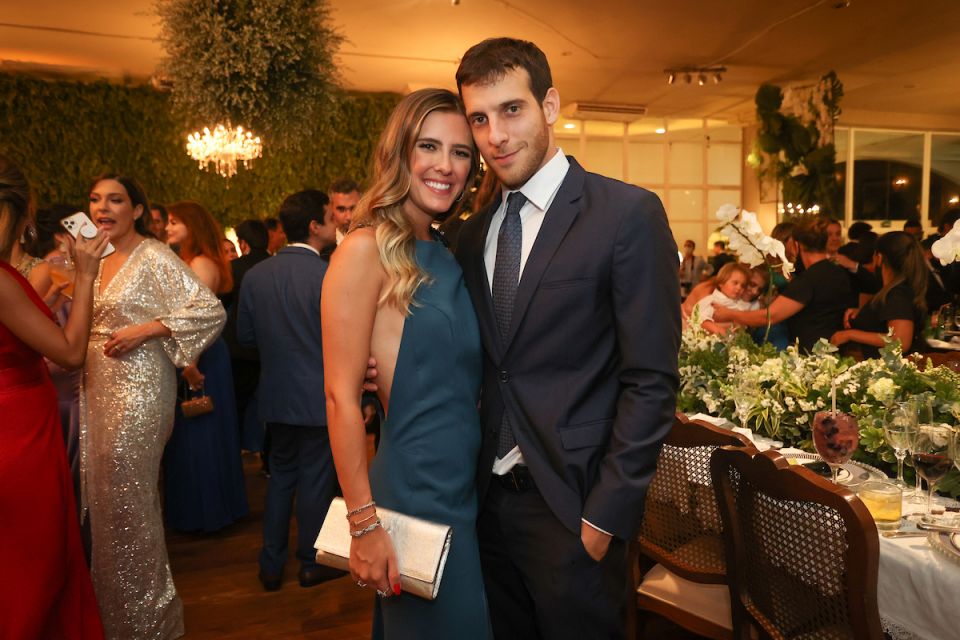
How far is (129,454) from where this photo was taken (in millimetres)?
2713

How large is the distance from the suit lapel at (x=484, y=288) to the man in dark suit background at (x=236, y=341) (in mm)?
3239

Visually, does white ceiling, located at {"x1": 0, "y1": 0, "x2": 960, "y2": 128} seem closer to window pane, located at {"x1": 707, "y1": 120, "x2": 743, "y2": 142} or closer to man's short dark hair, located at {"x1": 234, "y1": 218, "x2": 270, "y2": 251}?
man's short dark hair, located at {"x1": 234, "y1": 218, "x2": 270, "y2": 251}

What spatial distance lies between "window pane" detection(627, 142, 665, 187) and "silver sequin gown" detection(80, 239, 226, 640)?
38.9 ft

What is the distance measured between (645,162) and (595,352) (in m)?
12.9

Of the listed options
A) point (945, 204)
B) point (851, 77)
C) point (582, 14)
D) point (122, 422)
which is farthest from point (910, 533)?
point (945, 204)

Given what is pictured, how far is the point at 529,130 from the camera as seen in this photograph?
5.03 feet

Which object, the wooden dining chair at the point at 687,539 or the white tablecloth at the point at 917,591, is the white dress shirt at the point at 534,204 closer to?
the wooden dining chair at the point at 687,539

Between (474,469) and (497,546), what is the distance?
21 cm

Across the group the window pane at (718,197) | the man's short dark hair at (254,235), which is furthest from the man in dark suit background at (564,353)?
the window pane at (718,197)

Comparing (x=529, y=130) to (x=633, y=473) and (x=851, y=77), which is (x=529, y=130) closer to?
(x=633, y=473)

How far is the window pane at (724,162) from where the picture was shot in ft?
45.2

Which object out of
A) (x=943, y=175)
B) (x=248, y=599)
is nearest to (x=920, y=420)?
(x=248, y=599)

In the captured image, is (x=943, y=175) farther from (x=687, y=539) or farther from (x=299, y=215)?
(x=687, y=539)

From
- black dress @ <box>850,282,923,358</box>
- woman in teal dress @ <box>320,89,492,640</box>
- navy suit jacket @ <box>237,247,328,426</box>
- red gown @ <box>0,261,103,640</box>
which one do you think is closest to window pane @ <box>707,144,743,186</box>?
black dress @ <box>850,282,923,358</box>
